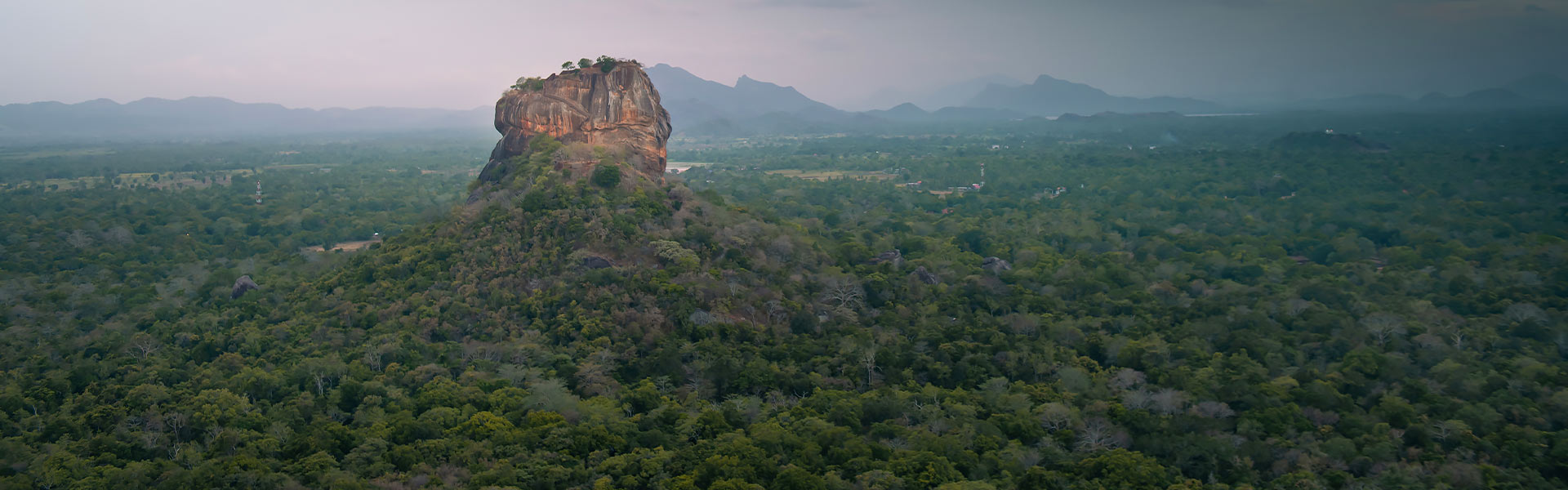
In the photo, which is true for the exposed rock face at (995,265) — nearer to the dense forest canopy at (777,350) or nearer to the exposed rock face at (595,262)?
the dense forest canopy at (777,350)

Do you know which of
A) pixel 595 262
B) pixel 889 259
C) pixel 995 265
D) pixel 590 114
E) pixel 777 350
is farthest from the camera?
pixel 590 114

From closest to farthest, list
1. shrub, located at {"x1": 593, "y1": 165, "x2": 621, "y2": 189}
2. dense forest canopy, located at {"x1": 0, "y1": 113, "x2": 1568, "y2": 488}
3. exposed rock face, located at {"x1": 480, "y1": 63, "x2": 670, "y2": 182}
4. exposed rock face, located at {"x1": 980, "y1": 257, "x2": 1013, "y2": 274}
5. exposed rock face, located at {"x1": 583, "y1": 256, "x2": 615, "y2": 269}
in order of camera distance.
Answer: dense forest canopy, located at {"x1": 0, "y1": 113, "x2": 1568, "y2": 488} → exposed rock face, located at {"x1": 583, "y1": 256, "x2": 615, "y2": 269} → shrub, located at {"x1": 593, "y1": 165, "x2": 621, "y2": 189} → exposed rock face, located at {"x1": 980, "y1": 257, "x2": 1013, "y2": 274} → exposed rock face, located at {"x1": 480, "y1": 63, "x2": 670, "y2": 182}

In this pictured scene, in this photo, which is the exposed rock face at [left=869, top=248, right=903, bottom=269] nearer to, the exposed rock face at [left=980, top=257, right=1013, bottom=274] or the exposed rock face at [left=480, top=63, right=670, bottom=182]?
the exposed rock face at [left=980, top=257, right=1013, bottom=274]

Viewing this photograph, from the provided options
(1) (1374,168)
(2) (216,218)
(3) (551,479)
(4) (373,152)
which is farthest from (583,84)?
(4) (373,152)

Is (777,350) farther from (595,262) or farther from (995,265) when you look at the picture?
(995,265)

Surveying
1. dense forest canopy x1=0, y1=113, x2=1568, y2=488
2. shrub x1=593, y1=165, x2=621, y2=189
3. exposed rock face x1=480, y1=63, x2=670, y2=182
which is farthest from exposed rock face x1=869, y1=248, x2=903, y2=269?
shrub x1=593, y1=165, x2=621, y2=189

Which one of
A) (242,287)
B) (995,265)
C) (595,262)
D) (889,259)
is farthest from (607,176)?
(995,265)
